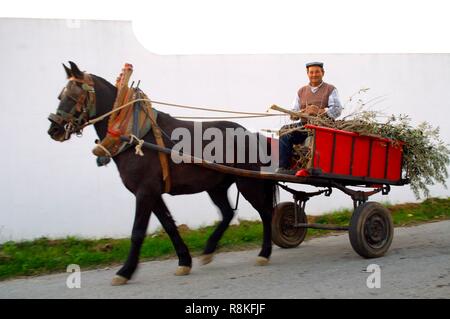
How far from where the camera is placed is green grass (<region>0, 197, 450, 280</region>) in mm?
6355

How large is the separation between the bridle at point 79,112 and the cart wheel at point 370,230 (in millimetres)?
2860

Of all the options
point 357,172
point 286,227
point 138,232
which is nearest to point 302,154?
point 357,172

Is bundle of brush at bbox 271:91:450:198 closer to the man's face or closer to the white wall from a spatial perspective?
the man's face

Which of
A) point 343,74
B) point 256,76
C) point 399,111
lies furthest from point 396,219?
point 256,76

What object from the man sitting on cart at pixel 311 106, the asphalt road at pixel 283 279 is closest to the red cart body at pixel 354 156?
the man sitting on cart at pixel 311 106

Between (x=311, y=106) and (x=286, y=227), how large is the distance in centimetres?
170

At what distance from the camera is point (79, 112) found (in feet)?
16.9

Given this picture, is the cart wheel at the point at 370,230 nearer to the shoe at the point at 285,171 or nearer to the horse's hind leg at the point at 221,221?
the shoe at the point at 285,171

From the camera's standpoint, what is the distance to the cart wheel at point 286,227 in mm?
6711

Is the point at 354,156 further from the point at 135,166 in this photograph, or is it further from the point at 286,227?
the point at 135,166

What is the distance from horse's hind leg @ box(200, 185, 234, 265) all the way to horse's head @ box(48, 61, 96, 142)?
1.65 metres

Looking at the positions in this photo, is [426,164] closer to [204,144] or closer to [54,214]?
[204,144]

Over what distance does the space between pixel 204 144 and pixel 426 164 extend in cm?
256

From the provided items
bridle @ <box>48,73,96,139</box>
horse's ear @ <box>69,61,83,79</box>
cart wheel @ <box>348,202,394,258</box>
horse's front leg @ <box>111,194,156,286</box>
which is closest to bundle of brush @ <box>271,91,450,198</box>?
cart wheel @ <box>348,202,394,258</box>
